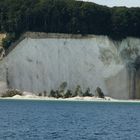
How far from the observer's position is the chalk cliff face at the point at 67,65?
135 metres

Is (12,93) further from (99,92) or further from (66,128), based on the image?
(66,128)

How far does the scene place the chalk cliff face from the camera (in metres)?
135

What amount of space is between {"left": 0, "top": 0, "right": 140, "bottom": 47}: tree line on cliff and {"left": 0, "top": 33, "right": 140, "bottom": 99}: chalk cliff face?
1.71 metres

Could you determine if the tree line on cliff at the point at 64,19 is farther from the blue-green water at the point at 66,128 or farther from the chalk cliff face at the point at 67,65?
the blue-green water at the point at 66,128

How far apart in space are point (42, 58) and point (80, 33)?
298 inches

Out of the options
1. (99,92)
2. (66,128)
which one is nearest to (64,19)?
(99,92)

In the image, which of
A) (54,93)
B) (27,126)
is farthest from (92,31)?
(27,126)

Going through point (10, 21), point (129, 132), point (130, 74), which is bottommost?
point (129, 132)

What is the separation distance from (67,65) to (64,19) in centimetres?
793

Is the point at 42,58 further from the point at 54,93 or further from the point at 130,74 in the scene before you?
the point at 130,74

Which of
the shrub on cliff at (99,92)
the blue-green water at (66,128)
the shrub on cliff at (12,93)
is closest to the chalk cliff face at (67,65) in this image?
the shrub on cliff at (99,92)

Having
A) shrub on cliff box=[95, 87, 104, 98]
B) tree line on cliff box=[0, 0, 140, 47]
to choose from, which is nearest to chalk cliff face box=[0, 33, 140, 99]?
shrub on cliff box=[95, 87, 104, 98]

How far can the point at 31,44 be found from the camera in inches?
5394

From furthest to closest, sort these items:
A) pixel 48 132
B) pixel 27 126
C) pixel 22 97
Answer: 1. pixel 22 97
2. pixel 27 126
3. pixel 48 132
